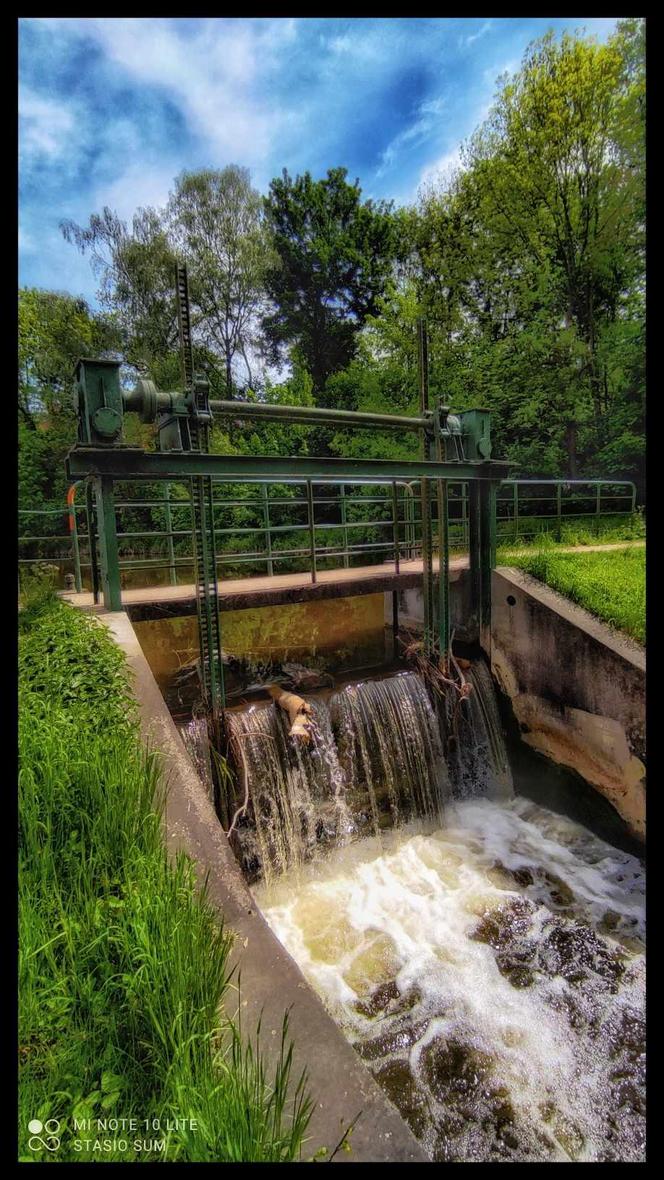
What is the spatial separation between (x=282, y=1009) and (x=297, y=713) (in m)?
3.10

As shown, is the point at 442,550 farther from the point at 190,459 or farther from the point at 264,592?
the point at 190,459

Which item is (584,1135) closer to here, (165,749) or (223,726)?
(165,749)

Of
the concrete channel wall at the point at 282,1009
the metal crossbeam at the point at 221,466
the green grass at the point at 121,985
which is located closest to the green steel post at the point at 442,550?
the metal crossbeam at the point at 221,466

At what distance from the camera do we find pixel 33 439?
59.1 feet

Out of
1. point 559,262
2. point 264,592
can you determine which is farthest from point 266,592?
point 559,262

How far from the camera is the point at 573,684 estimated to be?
564cm

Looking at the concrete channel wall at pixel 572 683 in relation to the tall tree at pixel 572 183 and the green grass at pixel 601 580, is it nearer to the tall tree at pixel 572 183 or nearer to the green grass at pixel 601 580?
the green grass at pixel 601 580

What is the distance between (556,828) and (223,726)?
145 inches

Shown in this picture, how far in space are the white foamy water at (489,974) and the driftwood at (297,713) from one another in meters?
1.19

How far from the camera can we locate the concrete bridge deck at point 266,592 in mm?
5241

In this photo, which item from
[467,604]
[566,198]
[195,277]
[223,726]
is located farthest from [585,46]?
[223,726]

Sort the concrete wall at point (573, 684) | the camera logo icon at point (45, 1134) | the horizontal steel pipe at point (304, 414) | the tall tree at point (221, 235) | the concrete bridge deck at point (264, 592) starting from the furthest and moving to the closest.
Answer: the tall tree at point (221, 235), the concrete bridge deck at point (264, 592), the concrete wall at point (573, 684), the horizontal steel pipe at point (304, 414), the camera logo icon at point (45, 1134)

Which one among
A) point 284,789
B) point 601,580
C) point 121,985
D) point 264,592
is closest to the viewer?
point 121,985
